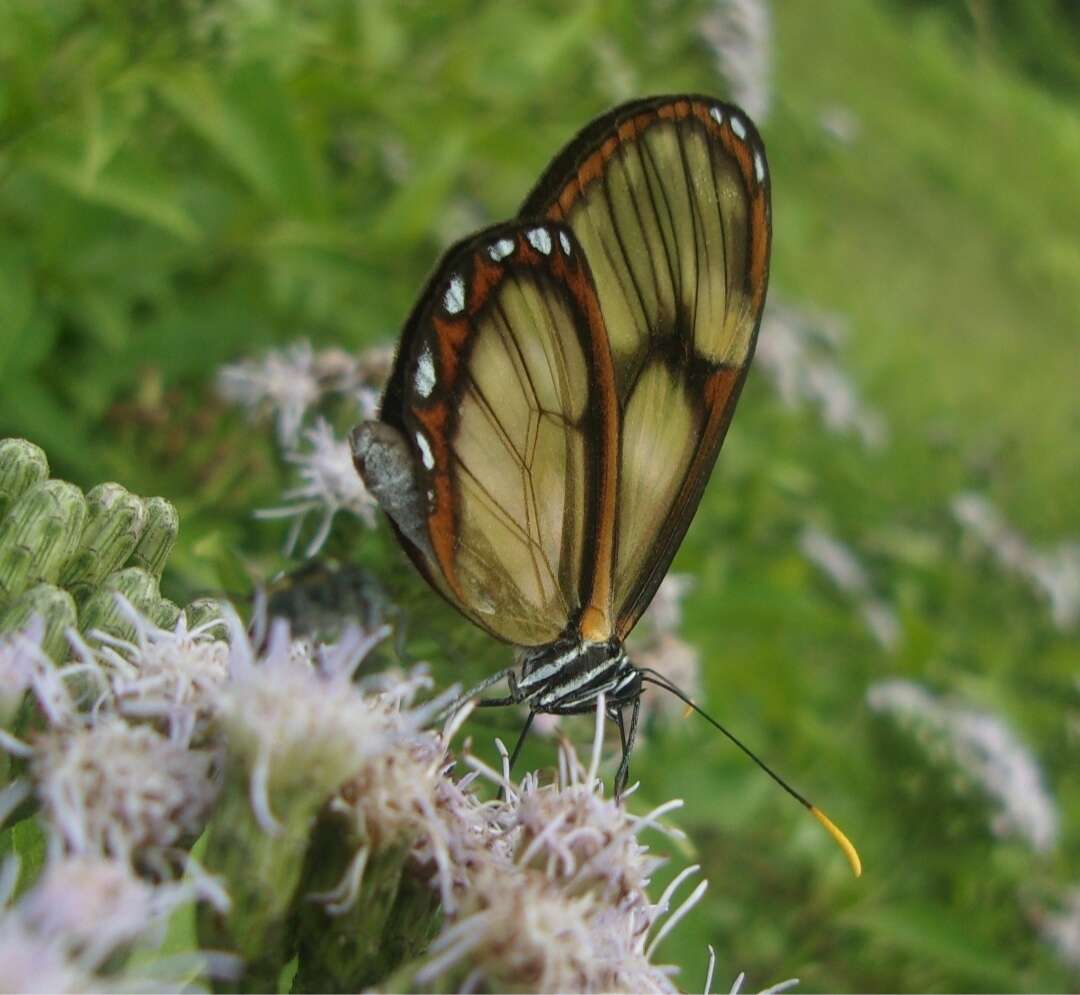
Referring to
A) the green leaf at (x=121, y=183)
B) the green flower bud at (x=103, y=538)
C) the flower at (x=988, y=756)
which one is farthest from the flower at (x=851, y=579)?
the green flower bud at (x=103, y=538)

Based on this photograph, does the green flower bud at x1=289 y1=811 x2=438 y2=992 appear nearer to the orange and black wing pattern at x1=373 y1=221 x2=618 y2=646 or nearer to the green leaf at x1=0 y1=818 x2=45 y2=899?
the green leaf at x1=0 y1=818 x2=45 y2=899

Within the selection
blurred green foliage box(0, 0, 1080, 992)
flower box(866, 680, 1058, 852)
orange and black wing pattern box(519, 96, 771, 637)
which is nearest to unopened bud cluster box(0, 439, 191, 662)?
blurred green foliage box(0, 0, 1080, 992)

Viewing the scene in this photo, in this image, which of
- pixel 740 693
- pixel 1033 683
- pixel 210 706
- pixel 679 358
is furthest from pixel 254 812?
pixel 1033 683

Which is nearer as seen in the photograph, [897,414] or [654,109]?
[654,109]

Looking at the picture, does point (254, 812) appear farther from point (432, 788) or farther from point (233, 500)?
point (233, 500)

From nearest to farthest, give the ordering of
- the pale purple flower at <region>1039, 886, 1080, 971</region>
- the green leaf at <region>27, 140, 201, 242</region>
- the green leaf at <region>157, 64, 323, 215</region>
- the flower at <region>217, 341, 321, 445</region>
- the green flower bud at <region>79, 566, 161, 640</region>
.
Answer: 1. the green flower bud at <region>79, 566, 161, 640</region>
2. the green leaf at <region>27, 140, 201, 242</region>
3. the flower at <region>217, 341, 321, 445</region>
4. the green leaf at <region>157, 64, 323, 215</region>
5. the pale purple flower at <region>1039, 886, 1080, 971</region>

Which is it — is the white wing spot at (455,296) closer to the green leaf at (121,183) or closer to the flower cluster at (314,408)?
the flower cluster at (314,408)
